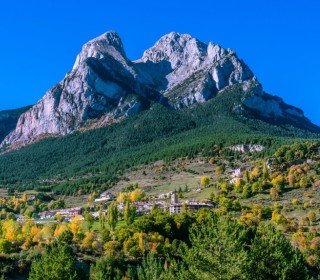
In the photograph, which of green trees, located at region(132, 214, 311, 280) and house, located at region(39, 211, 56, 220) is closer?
green trees, located at region(132, 214, 311, 280)

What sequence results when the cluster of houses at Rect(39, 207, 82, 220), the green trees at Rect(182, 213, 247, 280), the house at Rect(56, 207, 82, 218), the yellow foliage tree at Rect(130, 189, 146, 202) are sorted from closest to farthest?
the green trees at Rect(182, 213, 247, 280) → the cluster of houses at Rect(39, 207, 82, 220) → the house at Rect(56, 207, 82, 218) → the yellow foliage tree at Rect(130, 189, 146, 202)

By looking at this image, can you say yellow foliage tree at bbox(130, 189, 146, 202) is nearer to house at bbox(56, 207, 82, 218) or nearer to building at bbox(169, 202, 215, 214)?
house at bbox(56, 207, 82, 218)

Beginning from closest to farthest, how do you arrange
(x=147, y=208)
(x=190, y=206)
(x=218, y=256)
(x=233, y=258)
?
(x=233, y=258) < (x=218, y=256) < (x=190, y=206) < (x=147, y=208)

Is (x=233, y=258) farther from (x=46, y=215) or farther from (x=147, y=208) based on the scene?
(x=46, y=215)

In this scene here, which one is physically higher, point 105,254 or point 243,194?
point 243,194

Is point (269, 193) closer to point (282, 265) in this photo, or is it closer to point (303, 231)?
point (303, 231)

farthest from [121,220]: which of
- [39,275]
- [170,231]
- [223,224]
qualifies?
[223,224]

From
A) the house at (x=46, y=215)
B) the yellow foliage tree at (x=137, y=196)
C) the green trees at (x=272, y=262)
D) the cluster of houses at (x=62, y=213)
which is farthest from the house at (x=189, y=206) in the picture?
the green trees at (x=272, y=262)

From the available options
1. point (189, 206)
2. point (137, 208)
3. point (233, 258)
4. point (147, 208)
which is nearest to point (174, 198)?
point (147, 208)

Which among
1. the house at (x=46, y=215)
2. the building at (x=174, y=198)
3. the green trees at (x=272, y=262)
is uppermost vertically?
the building at (x=174, y=198)

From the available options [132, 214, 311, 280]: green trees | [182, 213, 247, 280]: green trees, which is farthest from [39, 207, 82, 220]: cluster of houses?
[182, 213, 247, 280]: green trees

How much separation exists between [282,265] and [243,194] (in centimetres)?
12732

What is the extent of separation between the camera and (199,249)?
3434 centimetres

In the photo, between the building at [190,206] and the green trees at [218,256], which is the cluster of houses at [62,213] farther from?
the green trees at [218,256]
